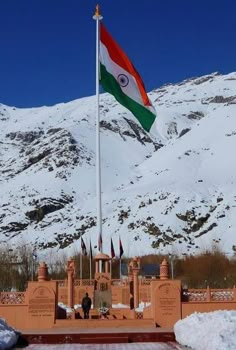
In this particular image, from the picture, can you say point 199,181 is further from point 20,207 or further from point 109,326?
point 109,326

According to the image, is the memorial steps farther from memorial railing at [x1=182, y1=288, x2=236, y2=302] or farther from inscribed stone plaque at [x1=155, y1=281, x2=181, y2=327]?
memorial railing at [x1=182, y1=288, x2=236, y2=302]

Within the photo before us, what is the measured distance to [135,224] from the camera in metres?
109

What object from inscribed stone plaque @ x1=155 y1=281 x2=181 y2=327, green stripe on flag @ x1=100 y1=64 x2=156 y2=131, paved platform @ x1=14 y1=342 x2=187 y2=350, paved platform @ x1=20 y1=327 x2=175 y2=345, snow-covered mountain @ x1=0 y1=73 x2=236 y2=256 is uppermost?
snow-covered mountain @ x1=0 y1=73 x2=236 y2=256

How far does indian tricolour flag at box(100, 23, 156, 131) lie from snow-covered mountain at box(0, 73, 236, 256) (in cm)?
6704

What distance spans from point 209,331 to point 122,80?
47.5 feet

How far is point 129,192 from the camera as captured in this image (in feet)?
412

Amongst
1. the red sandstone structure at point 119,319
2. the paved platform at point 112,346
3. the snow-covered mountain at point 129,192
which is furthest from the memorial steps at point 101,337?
the snow-covered mountain at point 129,192

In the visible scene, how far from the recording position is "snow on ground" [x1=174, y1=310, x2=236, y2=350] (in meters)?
14.3

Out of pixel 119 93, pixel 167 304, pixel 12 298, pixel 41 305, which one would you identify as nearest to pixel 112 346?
pixel 167 304

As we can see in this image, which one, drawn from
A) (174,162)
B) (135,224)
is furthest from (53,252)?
(174,162)

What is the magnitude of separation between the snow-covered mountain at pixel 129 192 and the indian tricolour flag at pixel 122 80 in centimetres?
6704

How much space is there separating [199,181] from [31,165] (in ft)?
229

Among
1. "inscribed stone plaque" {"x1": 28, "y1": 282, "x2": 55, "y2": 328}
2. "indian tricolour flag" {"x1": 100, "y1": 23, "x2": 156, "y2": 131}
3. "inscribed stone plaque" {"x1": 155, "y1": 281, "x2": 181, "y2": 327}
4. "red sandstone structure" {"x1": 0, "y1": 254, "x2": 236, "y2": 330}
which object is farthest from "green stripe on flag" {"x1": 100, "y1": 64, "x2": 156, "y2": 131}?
"inscribed stone plaque" {"x1": 28, "y1": 282, "x2": 55, "y2": 328}

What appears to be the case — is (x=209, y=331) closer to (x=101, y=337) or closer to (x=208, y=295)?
(x=101, y=337)
